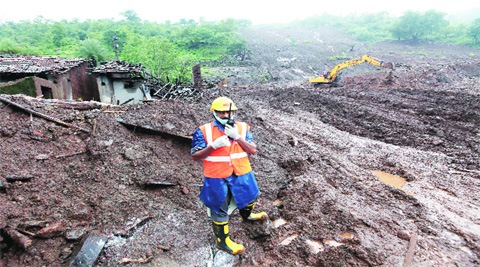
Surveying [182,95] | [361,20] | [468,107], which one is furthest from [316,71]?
[361,20]

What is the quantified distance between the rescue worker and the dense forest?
10.9m

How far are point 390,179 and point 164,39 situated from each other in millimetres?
16018

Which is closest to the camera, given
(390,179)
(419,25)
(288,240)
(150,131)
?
(288,240)

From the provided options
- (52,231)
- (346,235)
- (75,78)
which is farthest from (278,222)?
(75,78)

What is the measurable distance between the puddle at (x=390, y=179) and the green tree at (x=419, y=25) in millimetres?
40350

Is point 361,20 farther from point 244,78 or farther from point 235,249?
point 235,249

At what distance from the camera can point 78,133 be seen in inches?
186

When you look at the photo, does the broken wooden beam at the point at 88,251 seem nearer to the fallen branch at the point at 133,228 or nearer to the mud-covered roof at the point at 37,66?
the fallen branch at the point at 133,228

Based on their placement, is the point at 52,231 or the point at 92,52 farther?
the point at 92,52

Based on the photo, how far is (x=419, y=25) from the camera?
3725cm

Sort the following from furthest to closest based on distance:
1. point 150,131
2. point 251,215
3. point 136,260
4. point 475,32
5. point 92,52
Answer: point 475,32
point 92,52
point 150,131
point 251,215
point 136,260

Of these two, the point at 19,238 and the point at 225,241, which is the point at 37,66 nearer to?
the point at 19,238

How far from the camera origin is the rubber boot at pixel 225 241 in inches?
123

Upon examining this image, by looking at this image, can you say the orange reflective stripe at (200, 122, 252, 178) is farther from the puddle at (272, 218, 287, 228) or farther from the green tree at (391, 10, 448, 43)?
the green tree at (391, 10, 448, 43)
